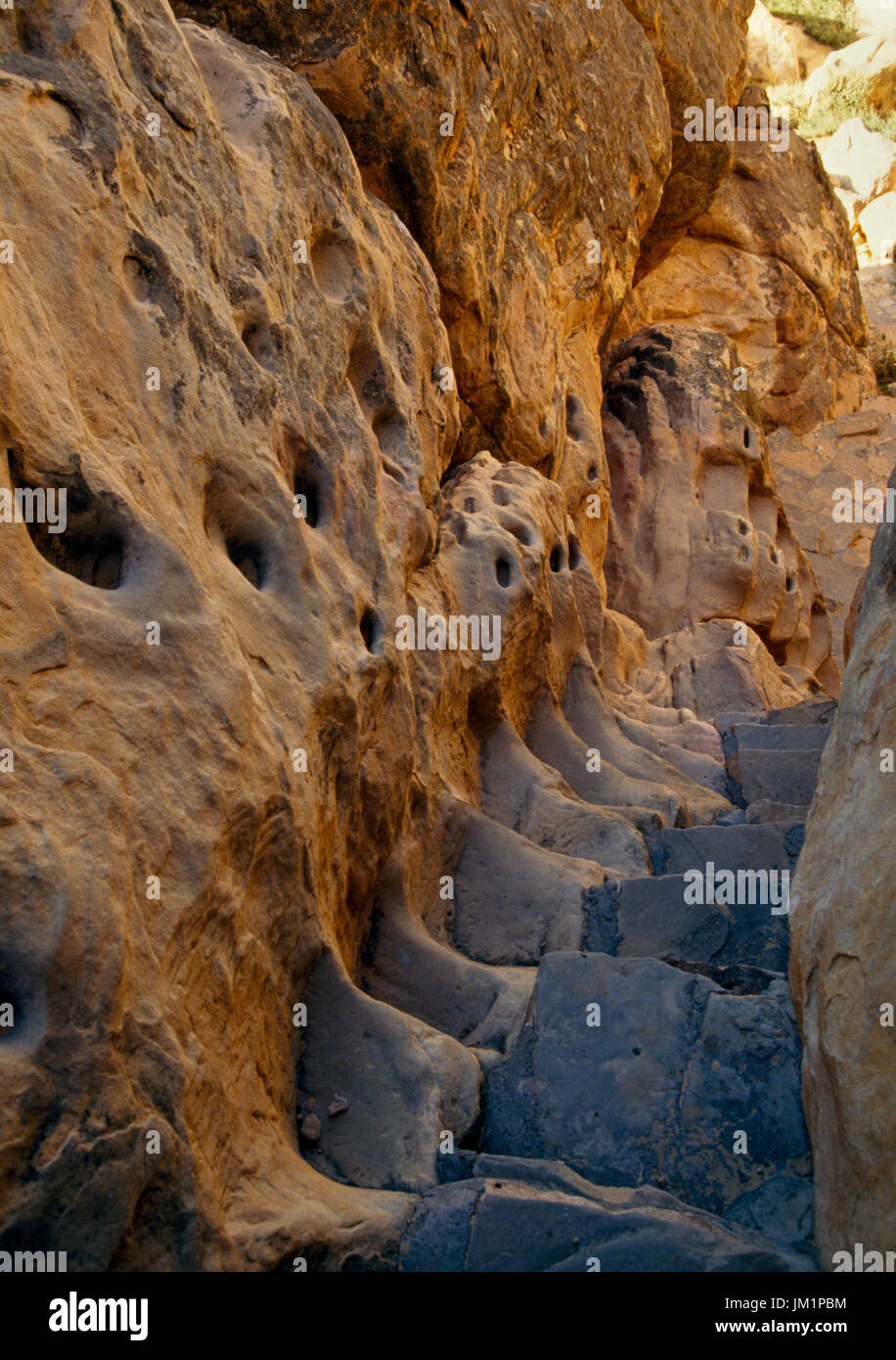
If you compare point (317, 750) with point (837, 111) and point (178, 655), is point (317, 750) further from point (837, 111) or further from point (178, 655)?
point (837, 111)

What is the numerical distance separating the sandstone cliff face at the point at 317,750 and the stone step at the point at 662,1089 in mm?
14

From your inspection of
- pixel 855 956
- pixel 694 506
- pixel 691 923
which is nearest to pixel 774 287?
pixel 694 506

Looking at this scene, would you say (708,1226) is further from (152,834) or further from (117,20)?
(117,20)

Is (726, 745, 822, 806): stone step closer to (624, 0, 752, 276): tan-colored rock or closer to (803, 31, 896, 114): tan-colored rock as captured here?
(624, 0, 752, 276): tan-colored rock

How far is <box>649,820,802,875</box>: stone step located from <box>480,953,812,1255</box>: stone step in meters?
1.17

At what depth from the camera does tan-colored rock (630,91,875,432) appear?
1473 centimetres

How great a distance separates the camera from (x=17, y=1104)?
2664 millimetres

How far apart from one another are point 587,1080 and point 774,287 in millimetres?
12804

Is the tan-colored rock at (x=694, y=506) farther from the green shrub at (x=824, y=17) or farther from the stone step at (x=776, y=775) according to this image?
the green shrub at (x=824, y=17)

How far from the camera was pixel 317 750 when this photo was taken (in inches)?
177

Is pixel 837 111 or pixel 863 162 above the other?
pixel 837 111

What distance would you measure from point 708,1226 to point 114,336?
3.08 m

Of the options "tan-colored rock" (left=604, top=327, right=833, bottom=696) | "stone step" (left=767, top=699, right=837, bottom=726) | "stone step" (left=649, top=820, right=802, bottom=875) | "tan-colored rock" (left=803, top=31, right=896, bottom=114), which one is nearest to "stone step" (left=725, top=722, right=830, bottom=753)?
"stone step" (left=767, top=699, right=837, bottom=726)

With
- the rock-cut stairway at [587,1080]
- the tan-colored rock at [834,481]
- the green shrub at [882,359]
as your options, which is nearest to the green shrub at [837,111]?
the green shrub at [882,359]
